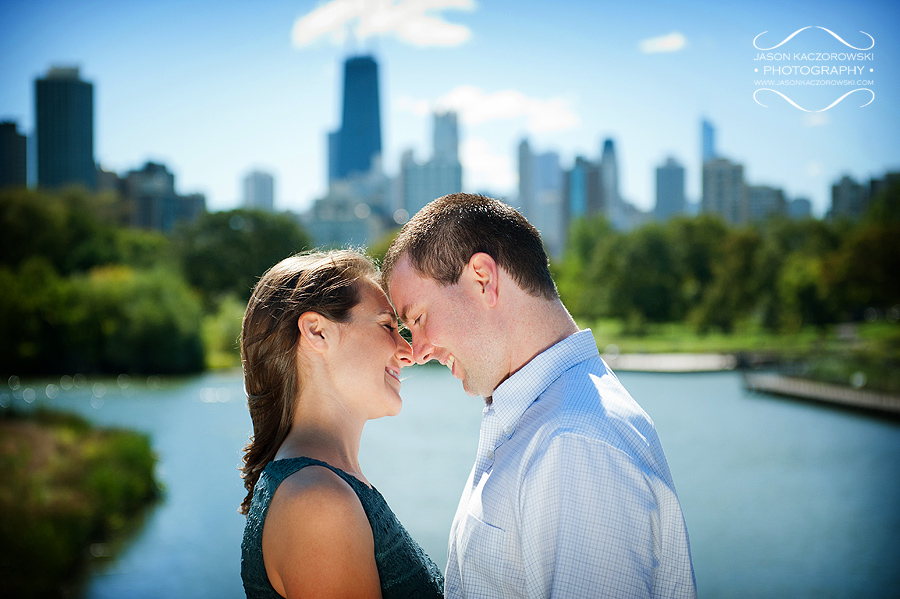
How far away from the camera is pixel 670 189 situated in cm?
6375

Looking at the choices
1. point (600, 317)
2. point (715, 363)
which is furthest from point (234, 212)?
point (715, 363)

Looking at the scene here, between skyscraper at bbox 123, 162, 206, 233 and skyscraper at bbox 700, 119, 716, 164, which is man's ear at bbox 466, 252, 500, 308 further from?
skyscraper at bbox 700, 119, 716, 164

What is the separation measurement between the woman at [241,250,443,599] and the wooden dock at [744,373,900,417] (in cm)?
2930

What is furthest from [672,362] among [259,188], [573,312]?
[259,188]

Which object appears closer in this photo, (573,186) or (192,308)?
(192,308)

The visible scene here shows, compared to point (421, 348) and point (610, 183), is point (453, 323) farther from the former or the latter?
point (610, 183)

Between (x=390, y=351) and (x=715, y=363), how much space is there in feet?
133

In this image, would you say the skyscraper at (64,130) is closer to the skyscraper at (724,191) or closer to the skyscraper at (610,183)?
the skyscraper at (724,191)

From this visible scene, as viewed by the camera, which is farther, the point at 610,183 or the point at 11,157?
the point at 610,183

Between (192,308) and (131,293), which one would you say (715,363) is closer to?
(192,308)

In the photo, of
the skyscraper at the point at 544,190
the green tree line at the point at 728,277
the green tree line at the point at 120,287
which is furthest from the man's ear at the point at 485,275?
the skyscraper at the point at 544,190

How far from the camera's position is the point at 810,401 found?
98.3 feet

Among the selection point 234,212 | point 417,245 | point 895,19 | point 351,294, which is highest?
point 895,19

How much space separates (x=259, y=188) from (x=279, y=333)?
282 ft
